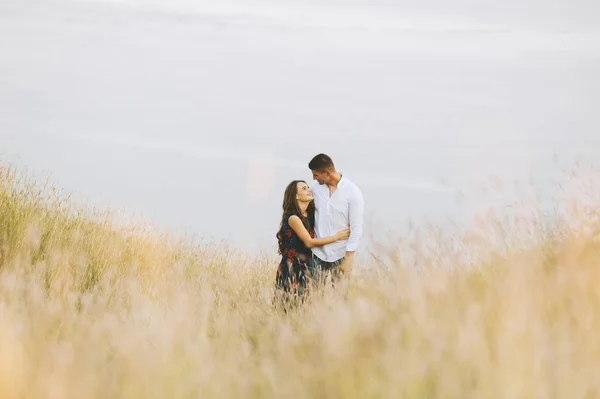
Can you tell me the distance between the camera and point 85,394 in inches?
139

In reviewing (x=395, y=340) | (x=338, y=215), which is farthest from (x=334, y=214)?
(x=395, y=340)

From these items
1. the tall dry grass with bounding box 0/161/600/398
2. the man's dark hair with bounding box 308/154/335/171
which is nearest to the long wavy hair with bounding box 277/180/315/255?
the man's dark hair with bounding box 308/154/335/171

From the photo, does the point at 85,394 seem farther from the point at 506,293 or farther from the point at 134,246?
the point at 134,246

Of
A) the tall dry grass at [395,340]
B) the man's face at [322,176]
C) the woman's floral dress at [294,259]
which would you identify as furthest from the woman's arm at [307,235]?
the tall dry grass at [395,340]

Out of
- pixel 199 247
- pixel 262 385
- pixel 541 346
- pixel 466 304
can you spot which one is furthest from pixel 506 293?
pixel 199 247

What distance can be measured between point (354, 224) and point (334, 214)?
24 cm

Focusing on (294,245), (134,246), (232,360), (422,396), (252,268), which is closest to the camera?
(422,396)

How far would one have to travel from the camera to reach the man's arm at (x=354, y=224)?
7.33 metres

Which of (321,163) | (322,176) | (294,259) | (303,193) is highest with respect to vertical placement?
(321,163)

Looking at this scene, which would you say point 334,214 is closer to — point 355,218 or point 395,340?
point 355,218

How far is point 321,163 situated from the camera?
7.32 meters

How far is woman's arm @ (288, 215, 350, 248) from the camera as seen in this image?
7410 millimetres

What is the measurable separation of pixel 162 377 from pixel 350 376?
3.28 feet

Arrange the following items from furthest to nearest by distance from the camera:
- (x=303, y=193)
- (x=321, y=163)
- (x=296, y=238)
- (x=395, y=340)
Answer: (x=296, y=238), (x=303, y=193), (x=321, y=163), (x=395, y=340)
